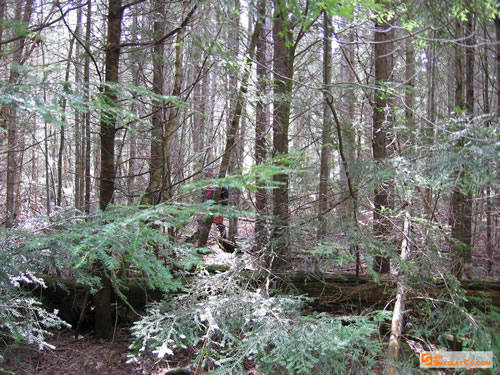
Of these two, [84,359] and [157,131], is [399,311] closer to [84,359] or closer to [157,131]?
[84,359]

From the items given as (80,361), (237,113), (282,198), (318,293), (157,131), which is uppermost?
(237,113)

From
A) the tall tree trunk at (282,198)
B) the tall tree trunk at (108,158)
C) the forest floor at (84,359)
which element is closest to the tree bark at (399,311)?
the forest floor at (84,359)

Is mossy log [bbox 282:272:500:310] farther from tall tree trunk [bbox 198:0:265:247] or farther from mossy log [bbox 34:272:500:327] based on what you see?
tall tree trunk [bbox 198:0:265:247]

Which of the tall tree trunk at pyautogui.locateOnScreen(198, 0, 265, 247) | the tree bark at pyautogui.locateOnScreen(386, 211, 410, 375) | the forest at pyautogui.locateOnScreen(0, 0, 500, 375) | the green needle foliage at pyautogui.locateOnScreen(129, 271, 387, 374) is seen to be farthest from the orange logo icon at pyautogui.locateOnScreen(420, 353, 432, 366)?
the tall tree trunk at pyautogui.locateOnScreen(198, 0, 265, 247)

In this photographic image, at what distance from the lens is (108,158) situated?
4660 millimetres

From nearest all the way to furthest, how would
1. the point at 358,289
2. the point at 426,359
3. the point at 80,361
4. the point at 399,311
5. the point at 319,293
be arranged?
1. the point at 426,359
2. the point at 399,311
3. the point at 80,361
4. the point at 358,289
5. the point at 319,293

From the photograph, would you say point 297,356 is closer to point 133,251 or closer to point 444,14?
point 133,251

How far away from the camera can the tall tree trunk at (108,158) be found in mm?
4484

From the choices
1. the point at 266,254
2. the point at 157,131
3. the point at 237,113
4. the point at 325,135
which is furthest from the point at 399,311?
the point at 157,131

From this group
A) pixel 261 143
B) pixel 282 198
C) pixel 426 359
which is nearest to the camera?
pixel 426 359

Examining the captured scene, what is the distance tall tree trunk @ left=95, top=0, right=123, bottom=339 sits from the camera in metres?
4.48

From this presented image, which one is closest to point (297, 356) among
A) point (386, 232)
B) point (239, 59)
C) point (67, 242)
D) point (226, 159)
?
point (67, 242)

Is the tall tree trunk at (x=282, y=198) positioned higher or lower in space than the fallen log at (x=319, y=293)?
higher

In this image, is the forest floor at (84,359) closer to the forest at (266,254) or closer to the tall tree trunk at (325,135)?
the forest at (266,254)
